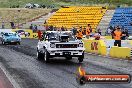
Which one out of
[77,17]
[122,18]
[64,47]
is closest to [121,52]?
[64,47]

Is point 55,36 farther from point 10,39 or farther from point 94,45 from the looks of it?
point 10,39

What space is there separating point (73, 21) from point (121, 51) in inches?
1552

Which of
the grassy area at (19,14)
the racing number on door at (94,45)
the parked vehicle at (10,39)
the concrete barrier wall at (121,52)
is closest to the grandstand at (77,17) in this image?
the grassy area at (19,14)

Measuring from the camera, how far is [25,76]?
14.5 m

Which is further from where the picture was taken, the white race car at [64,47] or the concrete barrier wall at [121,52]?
the concrete barrier wall at [121,52]

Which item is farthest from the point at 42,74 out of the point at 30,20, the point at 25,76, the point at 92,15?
the point at 30,20

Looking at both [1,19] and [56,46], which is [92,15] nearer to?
[1,19]

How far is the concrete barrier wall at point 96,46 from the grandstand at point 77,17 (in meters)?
28.0

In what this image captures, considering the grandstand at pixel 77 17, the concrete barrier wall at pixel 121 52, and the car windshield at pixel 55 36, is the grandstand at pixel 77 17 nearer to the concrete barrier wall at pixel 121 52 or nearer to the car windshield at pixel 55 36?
the concrete barrier wall at pixel 121 52

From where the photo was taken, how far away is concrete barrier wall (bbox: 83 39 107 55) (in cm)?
2681

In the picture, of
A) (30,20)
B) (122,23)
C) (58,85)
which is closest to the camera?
(58,85)

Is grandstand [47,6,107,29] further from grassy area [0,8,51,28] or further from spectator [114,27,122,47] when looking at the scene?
spectator [114,27,122,47]

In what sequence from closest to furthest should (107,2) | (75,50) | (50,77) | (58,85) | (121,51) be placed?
1. (58,85)
2. (50,77)
3. (75,50)
4. (121,51)
5. (107,2)

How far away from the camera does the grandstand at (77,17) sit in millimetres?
60531
